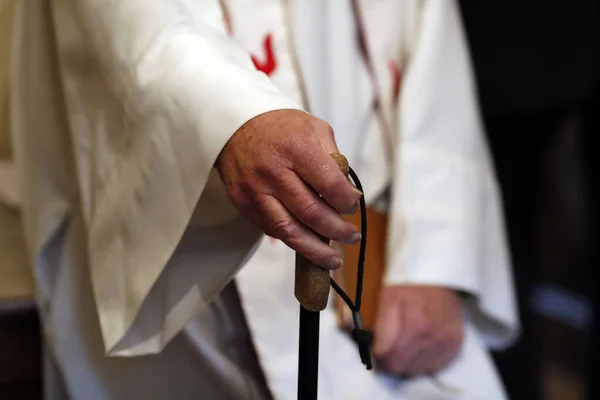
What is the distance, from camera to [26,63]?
71cm

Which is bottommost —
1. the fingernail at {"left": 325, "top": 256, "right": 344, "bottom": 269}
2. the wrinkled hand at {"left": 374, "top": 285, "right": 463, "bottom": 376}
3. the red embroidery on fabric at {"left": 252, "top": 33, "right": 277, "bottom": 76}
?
the wrinkled hand at {"left": 374, "top": 285, "right": 463, "bottom": 376}

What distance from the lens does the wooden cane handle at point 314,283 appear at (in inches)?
16.2

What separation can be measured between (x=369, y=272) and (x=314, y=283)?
0.37 metres

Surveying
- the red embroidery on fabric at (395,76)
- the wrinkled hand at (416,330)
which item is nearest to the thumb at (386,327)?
the wrinkled hand at (416,330)

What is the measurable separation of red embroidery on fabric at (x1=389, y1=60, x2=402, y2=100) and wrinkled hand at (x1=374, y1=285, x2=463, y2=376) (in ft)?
0.71

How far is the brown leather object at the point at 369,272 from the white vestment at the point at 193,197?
0.07 feet

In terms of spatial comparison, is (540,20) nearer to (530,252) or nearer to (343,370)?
(530,252)

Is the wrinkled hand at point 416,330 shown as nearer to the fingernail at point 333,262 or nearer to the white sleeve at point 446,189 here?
the white sleeve at point 446,189

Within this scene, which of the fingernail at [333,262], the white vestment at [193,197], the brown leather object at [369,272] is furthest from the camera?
the brown leather object at [369,272]

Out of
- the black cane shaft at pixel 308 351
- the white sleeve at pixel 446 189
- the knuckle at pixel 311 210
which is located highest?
the knuckle at pixel 311 210

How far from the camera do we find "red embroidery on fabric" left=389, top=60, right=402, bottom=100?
805 millimetres

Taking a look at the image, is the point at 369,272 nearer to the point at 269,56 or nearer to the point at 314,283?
the point at 269,56

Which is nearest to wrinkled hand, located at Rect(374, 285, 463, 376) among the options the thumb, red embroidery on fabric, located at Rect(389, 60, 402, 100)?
the thumb

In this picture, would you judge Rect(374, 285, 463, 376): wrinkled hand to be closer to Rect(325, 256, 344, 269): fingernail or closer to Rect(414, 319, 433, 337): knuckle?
Rect(414, 319, 433, 337): knuckle
